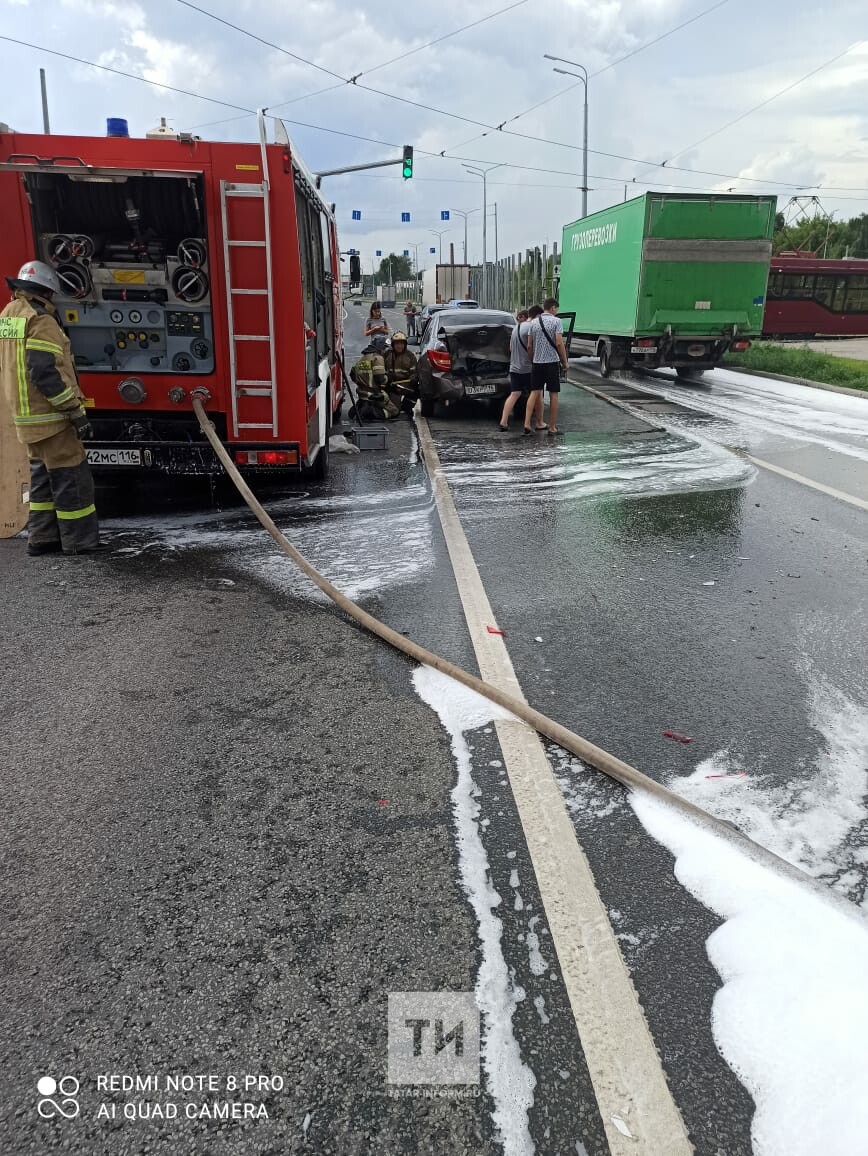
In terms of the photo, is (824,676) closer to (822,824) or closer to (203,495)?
(822,824)

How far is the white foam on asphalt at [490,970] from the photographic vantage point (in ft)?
6.04

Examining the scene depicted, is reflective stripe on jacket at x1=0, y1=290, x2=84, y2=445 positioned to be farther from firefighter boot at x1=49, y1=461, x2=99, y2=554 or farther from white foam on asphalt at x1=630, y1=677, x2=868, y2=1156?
white foam on asphalt at x1=630, y1=677, x2=868, y2=1156

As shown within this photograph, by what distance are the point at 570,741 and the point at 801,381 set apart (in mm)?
16876

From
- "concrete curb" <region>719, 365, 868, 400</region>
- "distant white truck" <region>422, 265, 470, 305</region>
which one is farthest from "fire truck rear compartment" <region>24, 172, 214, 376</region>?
"distant white truck" <region>422, 265, 470, 305</region>

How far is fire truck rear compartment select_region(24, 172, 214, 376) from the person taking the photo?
6.66 metres

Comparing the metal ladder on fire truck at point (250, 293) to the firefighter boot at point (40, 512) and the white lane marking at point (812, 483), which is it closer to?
the firefighter boot at point (40, 512)

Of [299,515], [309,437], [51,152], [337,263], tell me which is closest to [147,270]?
[51,152]

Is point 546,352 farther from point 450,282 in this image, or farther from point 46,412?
point 450,282

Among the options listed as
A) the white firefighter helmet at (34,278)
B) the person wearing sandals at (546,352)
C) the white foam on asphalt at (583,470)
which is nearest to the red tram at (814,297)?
the person wearing sandals at (546,352)

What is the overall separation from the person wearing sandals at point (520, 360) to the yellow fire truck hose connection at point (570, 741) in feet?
23.3

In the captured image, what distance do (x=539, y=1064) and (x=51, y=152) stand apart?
6.81 metres

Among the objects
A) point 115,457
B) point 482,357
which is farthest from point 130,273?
point 482,357

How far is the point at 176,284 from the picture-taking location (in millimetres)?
6719

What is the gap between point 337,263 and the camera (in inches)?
463
